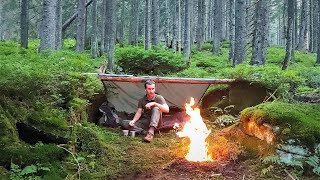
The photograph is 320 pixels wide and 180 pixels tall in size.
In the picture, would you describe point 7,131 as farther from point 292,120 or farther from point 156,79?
point 156,79

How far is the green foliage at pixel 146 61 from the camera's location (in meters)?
13.3

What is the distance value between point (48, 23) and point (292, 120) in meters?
7.31

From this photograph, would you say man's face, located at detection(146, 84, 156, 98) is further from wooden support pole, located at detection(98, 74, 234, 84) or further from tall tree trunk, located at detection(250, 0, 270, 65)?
tall tree trunk, located at detection(250, 0, 270, 65)

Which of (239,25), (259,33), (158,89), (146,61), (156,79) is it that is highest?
(239,25)

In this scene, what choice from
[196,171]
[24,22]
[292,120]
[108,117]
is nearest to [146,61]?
[108,117]

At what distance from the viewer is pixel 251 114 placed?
5977mm

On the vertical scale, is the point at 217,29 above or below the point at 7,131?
above

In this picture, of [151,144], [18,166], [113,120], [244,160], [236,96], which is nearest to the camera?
[18,166]

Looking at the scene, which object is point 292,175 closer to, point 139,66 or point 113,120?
point 113,120

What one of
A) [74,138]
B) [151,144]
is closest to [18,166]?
[74,138]

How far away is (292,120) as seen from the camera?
5203 millimetres

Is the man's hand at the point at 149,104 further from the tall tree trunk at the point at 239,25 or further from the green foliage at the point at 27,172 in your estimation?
the tall tree trunk at the point at 239,25

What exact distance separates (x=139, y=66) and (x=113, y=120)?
5876 millimetres

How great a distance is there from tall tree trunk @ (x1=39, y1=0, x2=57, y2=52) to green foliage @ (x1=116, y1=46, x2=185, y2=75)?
11.9ft
